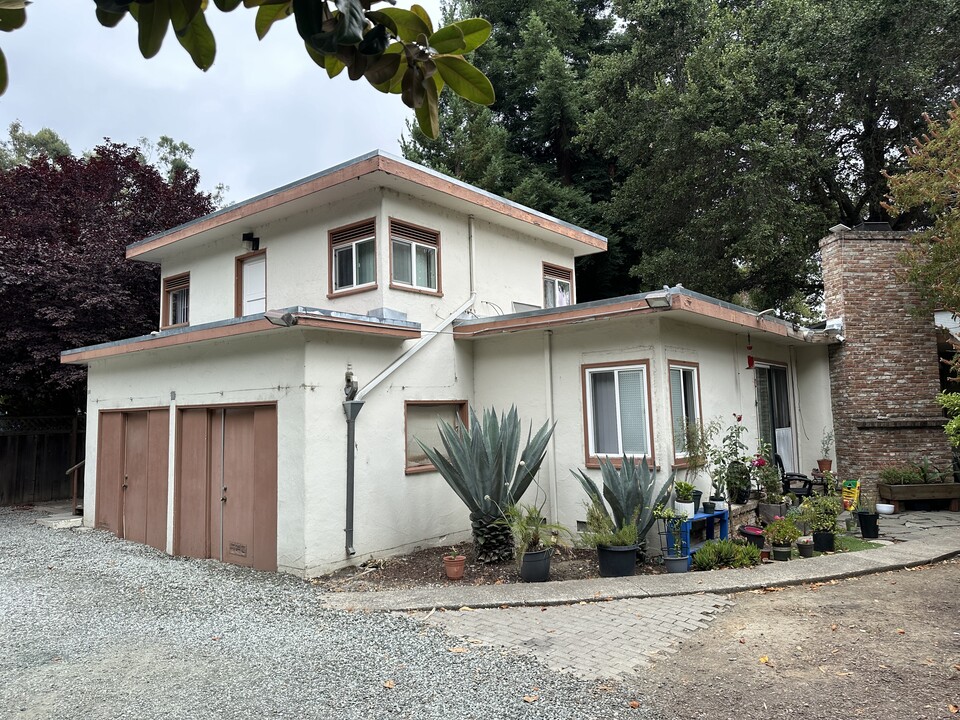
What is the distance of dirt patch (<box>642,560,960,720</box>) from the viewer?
4.19 metres

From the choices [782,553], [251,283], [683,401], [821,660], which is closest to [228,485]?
[251,283]

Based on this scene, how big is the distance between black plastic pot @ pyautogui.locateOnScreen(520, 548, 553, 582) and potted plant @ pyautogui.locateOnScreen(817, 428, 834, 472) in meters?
7.60

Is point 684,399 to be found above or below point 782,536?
above

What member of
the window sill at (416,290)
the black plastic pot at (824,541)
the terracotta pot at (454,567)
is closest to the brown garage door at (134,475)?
the window sill at (416,290)

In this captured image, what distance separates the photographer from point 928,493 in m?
11.6

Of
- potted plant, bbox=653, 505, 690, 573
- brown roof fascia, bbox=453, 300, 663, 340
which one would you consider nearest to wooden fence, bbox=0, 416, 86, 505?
brown roof fascia, bbox=453, 300, 663, 340

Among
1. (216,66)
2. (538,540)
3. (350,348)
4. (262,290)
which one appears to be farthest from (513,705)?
(262,290)

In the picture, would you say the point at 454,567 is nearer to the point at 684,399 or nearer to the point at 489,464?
the point at 489,464

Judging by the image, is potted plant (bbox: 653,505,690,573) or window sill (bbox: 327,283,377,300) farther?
window sill (bbox: 327,283,377,300)

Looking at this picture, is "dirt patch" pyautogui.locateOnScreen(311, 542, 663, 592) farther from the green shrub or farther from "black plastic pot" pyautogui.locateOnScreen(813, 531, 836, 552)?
"black plastic pot" pyautogui.locateOnScreen(813, 531, 836, 552)

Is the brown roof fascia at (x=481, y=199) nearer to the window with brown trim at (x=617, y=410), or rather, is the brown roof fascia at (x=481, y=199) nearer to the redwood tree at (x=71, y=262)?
the window with brown trim at (x=617, y=410)

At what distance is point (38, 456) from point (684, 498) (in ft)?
47.8

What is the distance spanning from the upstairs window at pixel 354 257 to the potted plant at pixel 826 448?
9.39 m

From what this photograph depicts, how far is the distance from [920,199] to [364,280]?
996 cm
